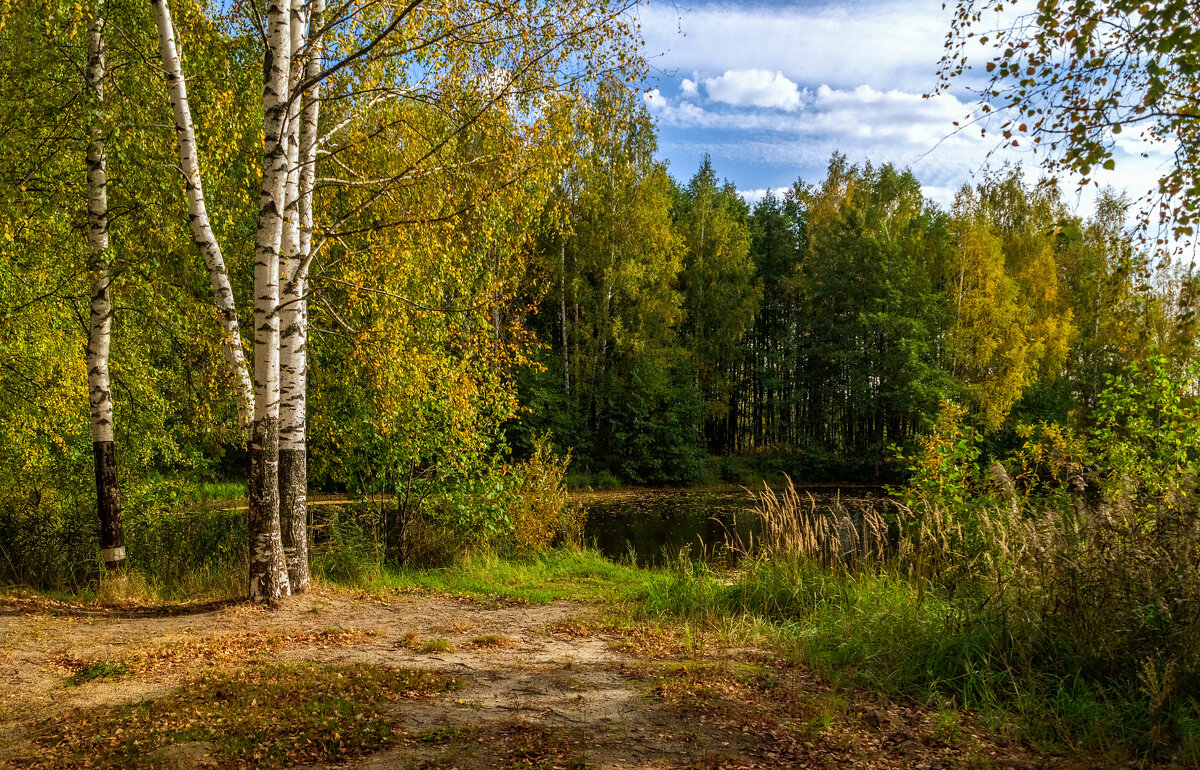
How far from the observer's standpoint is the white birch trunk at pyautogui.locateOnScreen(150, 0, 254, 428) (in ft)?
19.9

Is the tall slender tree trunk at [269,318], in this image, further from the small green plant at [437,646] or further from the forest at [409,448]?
the small green plant at [437,646]

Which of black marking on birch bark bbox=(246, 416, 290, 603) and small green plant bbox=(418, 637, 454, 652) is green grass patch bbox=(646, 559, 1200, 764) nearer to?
small green plant bbox=(418, 637, 454, 652)

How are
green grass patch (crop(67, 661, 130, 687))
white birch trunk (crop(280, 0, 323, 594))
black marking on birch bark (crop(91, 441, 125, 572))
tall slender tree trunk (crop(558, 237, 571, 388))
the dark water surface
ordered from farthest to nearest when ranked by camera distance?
tall slender tree trunk (crop(558, 237, 571, 388))
the dark water surface
black marking on birch bark (crop(91, 441, 125, 572))
white birch trunk (crop(280, 0, 323, 594))
green grass patch (crop(67, 661, 130, 687))

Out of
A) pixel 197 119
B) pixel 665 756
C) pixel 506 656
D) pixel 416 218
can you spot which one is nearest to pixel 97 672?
pixel 506 656

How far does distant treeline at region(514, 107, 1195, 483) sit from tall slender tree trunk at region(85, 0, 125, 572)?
15.2m

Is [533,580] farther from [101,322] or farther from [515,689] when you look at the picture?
[101,322]

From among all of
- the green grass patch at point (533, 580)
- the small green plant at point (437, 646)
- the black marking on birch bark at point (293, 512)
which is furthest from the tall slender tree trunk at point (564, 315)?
the small green plant at point (437, 646)

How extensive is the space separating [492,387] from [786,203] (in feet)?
112

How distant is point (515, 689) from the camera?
4.38 m

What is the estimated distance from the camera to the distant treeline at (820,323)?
2534 centimetres

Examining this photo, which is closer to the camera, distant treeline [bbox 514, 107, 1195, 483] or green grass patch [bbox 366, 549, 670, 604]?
green grass patch [bbox 366, 549, 670, 604]

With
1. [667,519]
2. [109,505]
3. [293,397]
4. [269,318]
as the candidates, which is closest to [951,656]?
[293,397]

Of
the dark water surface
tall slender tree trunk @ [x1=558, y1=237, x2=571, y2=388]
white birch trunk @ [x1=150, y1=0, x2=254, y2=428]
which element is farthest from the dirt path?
tall slender tree trunk @ [x1=558, y1=237, x2=571, y2=388]

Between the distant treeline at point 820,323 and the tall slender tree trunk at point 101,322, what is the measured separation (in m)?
15.2
